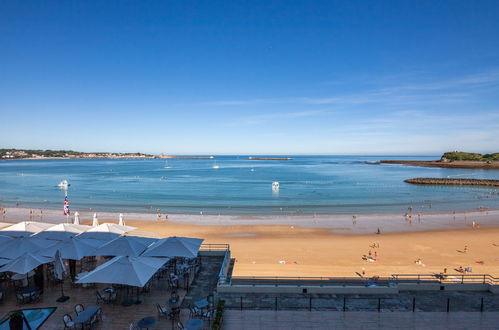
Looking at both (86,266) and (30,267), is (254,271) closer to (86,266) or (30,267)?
(86,266)

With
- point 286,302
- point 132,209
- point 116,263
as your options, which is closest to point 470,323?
point 286,302

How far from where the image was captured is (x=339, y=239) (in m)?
23.6

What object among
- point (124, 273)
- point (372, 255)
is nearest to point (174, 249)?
point (124, 273)

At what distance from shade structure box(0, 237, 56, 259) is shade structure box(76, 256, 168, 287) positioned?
4.15 metres

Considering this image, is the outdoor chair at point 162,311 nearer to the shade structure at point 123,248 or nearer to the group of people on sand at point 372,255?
the shade structure at point 123,248

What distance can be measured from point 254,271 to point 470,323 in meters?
9.41

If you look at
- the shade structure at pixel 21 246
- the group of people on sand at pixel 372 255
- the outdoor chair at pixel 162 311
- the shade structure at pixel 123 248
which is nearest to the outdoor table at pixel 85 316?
the outdoor chair at pixel 162 311

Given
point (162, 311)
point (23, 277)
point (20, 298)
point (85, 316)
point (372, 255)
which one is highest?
point (23, 277)

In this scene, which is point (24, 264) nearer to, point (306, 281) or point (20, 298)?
point (20, 298)

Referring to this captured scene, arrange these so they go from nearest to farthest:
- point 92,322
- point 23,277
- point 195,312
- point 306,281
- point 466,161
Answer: point 92,322
point 195,312
point 23,277
point 306,281
point 466,161

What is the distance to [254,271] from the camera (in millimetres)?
15789

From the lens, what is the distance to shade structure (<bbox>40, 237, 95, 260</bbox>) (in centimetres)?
1150

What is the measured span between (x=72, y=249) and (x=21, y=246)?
87.8 inches

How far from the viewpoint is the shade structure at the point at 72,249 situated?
11.5m
